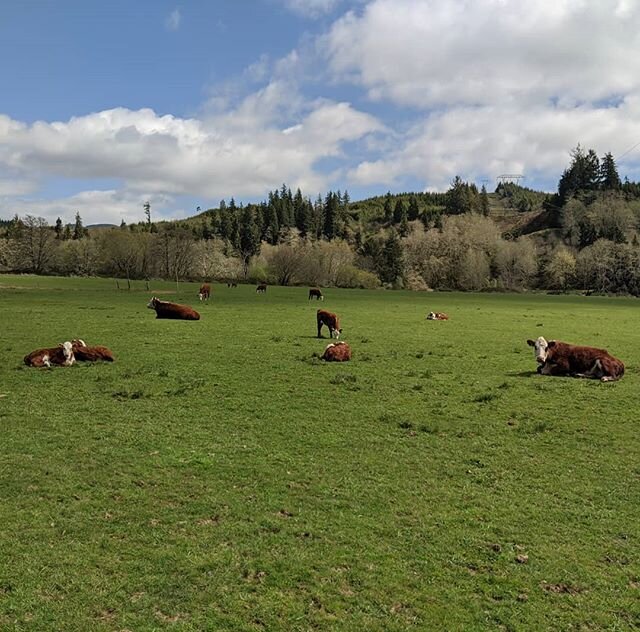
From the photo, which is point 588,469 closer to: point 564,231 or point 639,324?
point 639,324

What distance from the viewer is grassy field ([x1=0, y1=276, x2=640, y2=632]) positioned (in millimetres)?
4934

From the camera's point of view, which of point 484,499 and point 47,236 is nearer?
point 484,499

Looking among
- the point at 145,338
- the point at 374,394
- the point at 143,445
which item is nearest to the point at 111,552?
the point at 143,445

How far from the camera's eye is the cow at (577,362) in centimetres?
1553

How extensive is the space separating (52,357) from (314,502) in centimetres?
1172

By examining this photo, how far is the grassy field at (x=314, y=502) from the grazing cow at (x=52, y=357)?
2.13ft

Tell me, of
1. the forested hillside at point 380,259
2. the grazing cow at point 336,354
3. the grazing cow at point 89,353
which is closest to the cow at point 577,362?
the grazing cow at point 336,354

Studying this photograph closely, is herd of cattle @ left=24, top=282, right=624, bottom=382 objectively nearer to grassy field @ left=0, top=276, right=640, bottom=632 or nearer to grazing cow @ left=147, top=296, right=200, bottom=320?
grassy field @ left=0, top=276, right=640, bottom=632

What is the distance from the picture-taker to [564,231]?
176m

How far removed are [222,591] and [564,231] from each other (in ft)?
626

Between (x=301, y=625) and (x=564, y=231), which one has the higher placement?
(x=564, y=231)

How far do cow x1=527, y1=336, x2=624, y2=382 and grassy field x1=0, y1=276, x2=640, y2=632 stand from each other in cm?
72

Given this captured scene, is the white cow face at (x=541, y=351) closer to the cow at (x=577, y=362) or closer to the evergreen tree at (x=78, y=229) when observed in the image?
the cow at (x=577, y=362)

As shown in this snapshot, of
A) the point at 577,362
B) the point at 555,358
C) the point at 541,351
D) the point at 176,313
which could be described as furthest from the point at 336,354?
the point at 176,313
